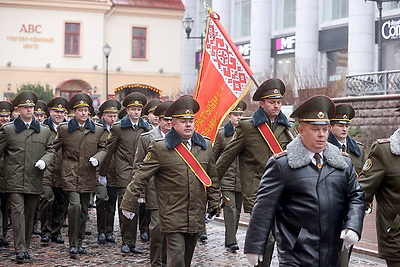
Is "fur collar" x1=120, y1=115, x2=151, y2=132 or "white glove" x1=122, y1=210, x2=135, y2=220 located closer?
"white glove" x1=122, y1=210, x2=135, y2=220

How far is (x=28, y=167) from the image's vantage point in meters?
11.9

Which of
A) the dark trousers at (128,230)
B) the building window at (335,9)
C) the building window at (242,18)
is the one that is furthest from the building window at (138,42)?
the dark trousers at (128,230)

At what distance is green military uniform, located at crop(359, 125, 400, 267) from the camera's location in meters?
7.03

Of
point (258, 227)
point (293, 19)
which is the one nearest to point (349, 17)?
point (293, 19)

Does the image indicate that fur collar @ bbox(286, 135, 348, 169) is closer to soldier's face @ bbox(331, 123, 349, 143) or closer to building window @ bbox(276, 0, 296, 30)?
soldier's face @ bbox(331, 123, 349, 143)

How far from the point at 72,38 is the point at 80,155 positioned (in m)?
41.8

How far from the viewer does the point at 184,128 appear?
8734 millimetres

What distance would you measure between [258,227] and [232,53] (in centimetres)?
604

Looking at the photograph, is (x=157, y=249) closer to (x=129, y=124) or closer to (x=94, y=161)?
(x=94, y=161)

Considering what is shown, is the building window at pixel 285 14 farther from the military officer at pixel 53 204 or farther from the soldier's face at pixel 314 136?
the soldier's face at pixel 314 136

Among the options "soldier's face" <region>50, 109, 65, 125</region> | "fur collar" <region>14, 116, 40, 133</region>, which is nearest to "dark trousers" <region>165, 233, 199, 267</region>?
"fur collar" <region>14, 116, 40, 133</region>

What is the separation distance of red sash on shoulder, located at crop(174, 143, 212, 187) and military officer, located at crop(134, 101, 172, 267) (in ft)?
4.88

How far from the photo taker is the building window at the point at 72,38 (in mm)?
53719

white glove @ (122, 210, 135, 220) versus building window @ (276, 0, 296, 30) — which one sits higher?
building window @ (276, 0, 296, 30)
